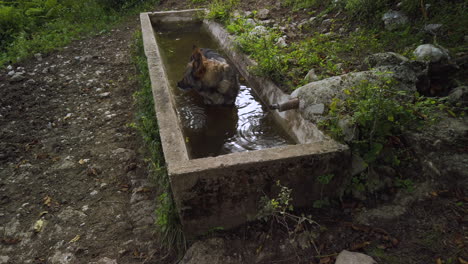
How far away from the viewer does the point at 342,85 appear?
3.41 metres

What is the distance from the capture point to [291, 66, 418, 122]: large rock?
3328 millimetres

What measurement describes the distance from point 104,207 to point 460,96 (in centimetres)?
388

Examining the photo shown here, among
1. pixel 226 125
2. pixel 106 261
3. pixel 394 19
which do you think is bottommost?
pixel 106 261

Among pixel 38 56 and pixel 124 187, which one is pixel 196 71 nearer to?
pixel 124 187

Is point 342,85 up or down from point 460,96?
up

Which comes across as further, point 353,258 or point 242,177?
point 242,177

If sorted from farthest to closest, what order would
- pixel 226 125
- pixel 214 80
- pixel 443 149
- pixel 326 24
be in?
pixel 326 24 → pixel 214 80 → pixel 226 125 → pixel 443 149

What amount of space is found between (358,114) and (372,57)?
1.32 metres

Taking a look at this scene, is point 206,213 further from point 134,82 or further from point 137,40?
point 137,40

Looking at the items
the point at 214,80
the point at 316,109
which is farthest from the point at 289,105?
the point at 214,80

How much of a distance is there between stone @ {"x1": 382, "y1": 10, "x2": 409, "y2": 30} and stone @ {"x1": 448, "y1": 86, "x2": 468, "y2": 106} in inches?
73.2

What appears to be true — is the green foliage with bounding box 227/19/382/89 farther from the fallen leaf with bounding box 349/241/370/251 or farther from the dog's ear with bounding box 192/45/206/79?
the fallen leaf with bounding box 349/241/370/251

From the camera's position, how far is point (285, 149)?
286cm

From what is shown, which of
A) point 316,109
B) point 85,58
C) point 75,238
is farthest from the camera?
point 85,58
